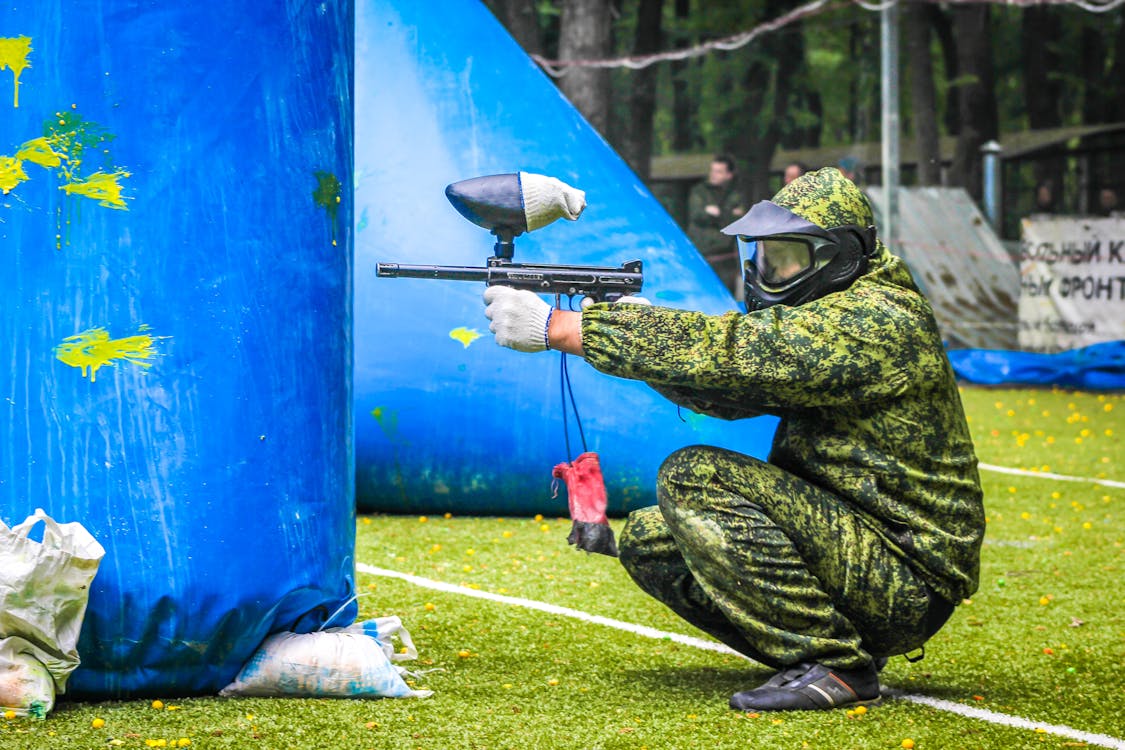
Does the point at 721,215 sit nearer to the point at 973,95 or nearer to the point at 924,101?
the point at 924,101

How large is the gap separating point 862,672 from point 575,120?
11.8 ft

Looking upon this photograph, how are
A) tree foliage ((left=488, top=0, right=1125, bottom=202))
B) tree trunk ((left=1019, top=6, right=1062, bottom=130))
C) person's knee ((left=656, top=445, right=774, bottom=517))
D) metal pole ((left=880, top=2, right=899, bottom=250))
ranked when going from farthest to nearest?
tree trunk ((left=1019, top=6, right=1062, bottom=130))
tree foliage ((left=488, top=0, right=1125, bottom=202))
metal pole ((left=880, top=2, right=899, bottom=250))
person's knee ((left=656, top=445, right=774, bottom=517))

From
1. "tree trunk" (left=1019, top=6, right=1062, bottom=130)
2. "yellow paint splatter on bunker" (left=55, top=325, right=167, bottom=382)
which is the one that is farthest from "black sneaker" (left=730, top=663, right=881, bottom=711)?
"tree trunk" (left=1019, top=6, right=1062, bottom=130)

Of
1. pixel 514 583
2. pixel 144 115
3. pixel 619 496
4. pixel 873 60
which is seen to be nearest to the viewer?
pixel 144 115

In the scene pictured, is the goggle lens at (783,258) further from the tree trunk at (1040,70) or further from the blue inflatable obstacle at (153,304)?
the tree trunk at (1040,70)

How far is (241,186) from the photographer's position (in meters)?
3.43

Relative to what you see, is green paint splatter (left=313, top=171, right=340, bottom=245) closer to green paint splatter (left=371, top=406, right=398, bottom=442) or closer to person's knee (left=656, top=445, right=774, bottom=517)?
person's knee (left=656, top=445, right=774, bottom=517)

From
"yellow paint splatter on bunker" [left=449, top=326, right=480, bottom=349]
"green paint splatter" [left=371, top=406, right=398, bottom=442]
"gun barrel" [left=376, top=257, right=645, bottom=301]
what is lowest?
"green paint splatter" [left=371, top=406, right=398, bottom=442]

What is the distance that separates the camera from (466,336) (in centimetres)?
619

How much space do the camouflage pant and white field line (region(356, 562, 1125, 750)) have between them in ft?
0.76

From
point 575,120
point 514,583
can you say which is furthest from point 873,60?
point 514,583

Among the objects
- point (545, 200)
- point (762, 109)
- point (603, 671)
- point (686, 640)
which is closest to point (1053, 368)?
point (686, 640)

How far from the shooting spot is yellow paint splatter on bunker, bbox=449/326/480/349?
6.18 metres

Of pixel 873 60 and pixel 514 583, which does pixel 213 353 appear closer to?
pixel 514 583
